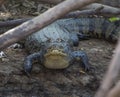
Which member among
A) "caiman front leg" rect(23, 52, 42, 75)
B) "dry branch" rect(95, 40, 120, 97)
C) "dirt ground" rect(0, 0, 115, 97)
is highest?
"dry branch" rect(95, 40, 120, 97)

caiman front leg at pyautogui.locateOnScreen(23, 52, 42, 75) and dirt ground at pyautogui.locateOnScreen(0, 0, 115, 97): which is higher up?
caiman front leg at pyautogui.locateOnScreen(23, 52, 42, 75)

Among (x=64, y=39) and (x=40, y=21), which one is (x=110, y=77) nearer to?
(x=40, y=21)

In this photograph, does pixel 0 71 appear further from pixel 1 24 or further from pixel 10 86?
pixel 1 24

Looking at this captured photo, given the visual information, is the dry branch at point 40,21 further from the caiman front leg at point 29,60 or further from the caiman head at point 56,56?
the caiman front leg at point 29,60

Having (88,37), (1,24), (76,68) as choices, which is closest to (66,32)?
(88,37)

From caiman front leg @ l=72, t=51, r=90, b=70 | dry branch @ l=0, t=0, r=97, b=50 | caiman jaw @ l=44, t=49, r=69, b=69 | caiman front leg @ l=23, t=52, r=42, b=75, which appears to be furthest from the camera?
caiman front leg @ l=72, t=51, r=90, b=70

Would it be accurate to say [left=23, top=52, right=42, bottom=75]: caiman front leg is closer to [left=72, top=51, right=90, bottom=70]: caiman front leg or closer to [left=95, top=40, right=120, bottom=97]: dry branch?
[left=72, top=51, right=90, bottom=70]: caiman front leg

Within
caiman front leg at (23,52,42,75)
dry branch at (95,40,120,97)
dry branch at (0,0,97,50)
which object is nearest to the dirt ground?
caiman front leg at (23,52,42,75)
